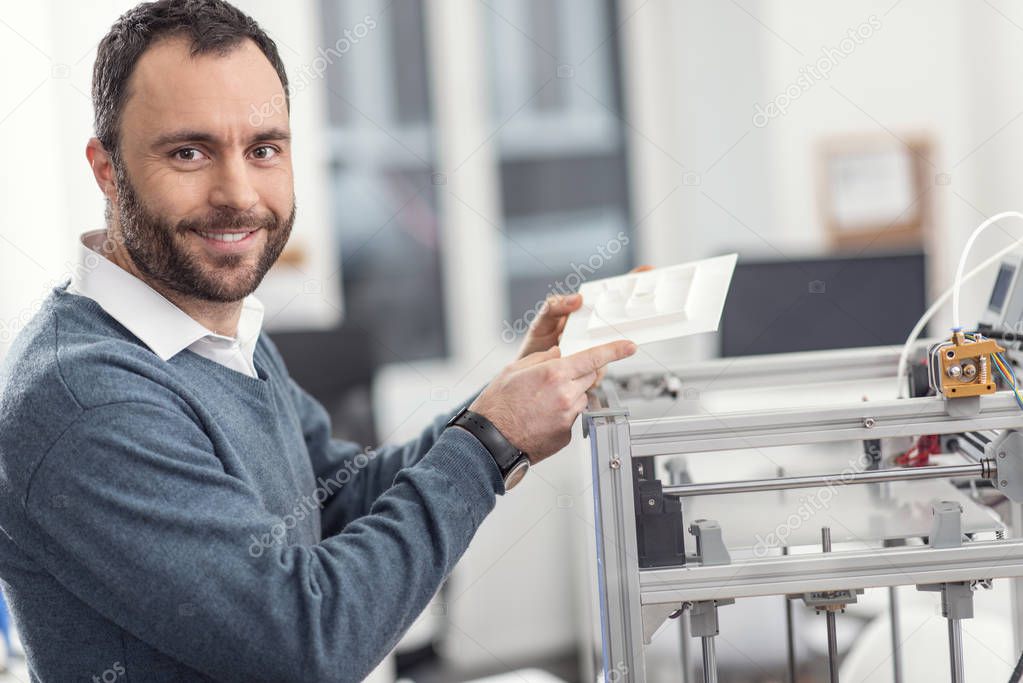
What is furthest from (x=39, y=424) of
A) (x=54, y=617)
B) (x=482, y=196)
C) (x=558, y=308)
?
(x=482, y=196)

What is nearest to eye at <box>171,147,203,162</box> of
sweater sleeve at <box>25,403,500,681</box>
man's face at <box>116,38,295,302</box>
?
man's face at <box>116,38,295,302</box>

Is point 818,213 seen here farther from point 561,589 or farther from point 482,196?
point 561,589

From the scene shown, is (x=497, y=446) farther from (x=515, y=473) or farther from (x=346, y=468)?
(x=346, y=468)

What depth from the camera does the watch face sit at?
1.15m

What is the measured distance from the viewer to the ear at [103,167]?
4.05 feet

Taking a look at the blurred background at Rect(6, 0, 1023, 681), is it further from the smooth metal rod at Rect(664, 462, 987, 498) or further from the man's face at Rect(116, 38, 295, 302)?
the smooth metal rod at Rect(664, 462, 987, 498)

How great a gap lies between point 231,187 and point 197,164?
46 millimetres

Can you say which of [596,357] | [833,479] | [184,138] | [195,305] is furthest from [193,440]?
[833,479]

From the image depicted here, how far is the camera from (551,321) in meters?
1.45

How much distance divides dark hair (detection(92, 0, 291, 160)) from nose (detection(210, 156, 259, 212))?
4.8 inches

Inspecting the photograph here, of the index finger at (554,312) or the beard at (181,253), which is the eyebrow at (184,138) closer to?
the beard at (181,253)

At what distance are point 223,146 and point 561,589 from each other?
9.22 ft

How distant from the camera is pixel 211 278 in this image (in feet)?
3.99

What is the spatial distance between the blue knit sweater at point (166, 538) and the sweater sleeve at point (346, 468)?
38 centimetres
